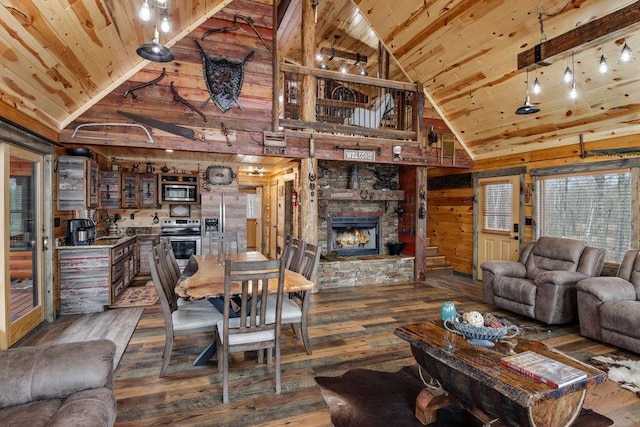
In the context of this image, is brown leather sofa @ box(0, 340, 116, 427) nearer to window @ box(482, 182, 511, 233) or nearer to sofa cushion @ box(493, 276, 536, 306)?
sofa cushion @ box(493, 276, 536, 306)

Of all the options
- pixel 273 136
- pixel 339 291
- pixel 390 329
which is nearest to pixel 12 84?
pixel 273 136

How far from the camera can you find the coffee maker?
4355 mm

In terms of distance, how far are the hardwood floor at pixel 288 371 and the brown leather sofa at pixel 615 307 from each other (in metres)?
0.16

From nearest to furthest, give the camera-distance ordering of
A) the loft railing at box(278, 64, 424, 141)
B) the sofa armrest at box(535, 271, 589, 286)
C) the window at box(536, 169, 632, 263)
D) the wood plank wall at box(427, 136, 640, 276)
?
the sofa armrest at box(535, 271, 589, 286) < the window at box(536, 169, 632, 263) < the wood plank wall at box(427, 136, 640, 276) < the loft railing at box(278, 64, 424, 141)

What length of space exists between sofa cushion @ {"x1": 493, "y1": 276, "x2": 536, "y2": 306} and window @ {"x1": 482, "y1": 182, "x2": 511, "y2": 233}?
174cm

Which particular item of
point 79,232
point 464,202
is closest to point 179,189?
point 79,232

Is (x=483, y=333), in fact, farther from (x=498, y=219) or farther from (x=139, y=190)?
(x=139, y=190)

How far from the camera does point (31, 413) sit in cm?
141

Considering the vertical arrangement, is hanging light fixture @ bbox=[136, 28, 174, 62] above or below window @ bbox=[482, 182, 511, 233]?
above

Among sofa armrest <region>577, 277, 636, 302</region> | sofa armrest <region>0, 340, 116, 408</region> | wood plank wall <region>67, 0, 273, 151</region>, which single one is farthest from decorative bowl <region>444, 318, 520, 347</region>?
wood plank wall <region>67, 0, 273, 151</region>

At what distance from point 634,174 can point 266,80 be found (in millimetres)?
5004

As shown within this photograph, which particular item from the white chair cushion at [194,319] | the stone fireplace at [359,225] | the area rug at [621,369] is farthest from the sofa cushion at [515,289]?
the white chair cushion at [194,319]

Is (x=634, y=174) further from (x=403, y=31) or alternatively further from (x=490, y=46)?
(x=403, y=31)

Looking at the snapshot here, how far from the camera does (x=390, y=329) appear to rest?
12.4 feet
